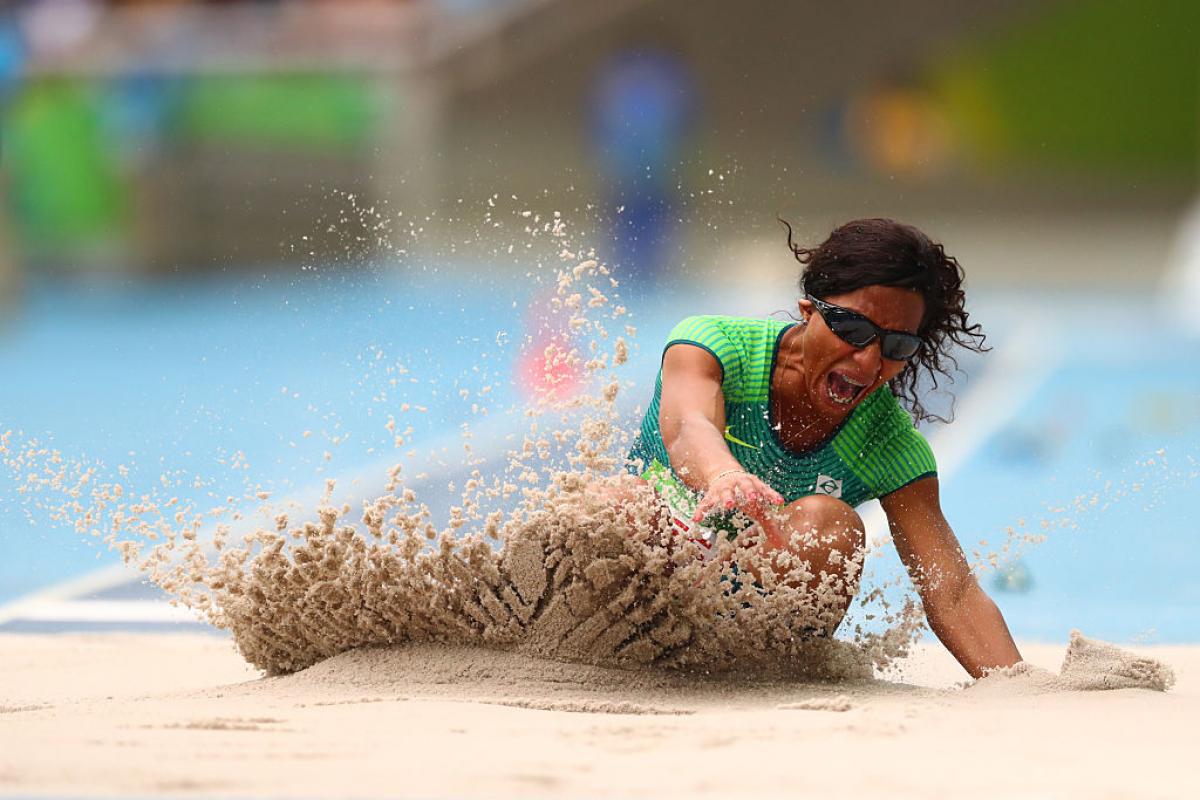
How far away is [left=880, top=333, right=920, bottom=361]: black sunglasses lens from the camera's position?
3.60 meters

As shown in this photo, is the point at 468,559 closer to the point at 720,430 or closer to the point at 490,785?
the point at 720,430

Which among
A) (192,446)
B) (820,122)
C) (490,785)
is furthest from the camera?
(820,122)

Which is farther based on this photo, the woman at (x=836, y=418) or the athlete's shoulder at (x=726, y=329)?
the athlete's shoulder at (x=726, y=329)

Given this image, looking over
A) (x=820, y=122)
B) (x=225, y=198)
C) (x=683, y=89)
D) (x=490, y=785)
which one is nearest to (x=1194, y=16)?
(x=820, y=122)

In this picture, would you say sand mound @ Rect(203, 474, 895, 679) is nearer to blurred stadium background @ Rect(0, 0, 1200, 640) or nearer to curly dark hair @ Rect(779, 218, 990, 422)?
curly dark hair @ Rect(779, 218, 990, 422)

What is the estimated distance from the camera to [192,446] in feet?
32.1

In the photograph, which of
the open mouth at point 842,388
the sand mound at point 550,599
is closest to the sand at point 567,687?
the sand mound at point 550,599

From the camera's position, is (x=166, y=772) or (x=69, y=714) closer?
(x=166, y=772)

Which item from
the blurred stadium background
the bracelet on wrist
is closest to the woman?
the bracelet on wrist

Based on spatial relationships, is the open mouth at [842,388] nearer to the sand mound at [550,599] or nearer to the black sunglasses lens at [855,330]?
the black sunglasses lens at [855,330]

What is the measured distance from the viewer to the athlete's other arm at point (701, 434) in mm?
3139

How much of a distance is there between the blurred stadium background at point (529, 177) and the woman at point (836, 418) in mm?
7295

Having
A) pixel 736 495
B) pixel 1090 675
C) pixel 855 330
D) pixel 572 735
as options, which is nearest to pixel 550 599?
pixel 736 495

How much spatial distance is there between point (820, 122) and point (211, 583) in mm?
17682
